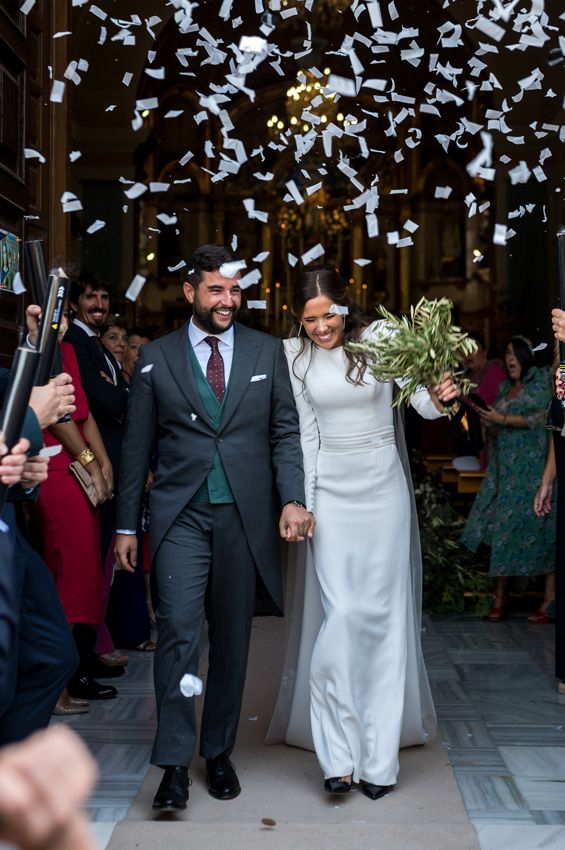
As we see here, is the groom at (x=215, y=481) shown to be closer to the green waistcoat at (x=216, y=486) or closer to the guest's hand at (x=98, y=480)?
the green waistcoat at (x=216, y=486)

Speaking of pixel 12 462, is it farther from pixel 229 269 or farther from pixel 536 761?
pixel 536 761

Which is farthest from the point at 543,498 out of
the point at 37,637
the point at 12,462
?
the point at 12,462

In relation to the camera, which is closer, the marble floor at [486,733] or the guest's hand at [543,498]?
the marble floor at [486,733]

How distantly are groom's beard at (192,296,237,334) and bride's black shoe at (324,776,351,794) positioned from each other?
1648 millimetres

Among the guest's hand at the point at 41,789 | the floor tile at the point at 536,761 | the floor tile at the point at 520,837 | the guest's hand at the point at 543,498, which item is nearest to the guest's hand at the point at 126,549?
the floor tile at the point at 520,837

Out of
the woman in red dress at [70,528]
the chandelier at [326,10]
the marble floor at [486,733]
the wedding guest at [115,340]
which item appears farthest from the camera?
the chandelier at [326,10]

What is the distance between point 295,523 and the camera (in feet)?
12.8

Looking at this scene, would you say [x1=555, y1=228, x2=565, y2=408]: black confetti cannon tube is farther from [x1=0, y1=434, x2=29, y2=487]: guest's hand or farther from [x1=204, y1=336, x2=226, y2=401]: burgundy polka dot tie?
[x1=0, y1=434, x2=29, y2=487]: guest's hand

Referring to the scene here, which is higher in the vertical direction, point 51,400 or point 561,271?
point 561,271

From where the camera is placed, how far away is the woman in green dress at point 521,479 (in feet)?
23.3

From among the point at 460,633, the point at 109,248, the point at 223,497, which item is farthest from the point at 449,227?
the point at 223,497

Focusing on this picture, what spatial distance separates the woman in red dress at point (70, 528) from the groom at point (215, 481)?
87cm

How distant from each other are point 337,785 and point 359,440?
124cm

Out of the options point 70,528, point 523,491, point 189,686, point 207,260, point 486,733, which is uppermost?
point 207,260
